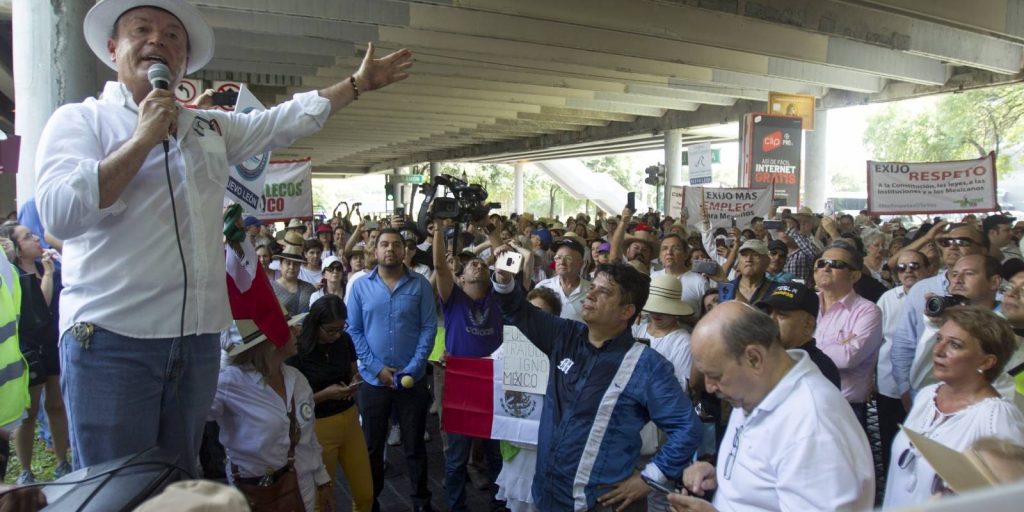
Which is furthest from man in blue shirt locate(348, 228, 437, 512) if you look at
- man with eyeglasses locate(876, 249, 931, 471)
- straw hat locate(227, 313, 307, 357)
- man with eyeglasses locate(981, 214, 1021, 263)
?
man with eyeglasses locate(981, 214, 1021, 263)

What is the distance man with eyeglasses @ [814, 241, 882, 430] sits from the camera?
189 inches

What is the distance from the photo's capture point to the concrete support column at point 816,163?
20562mm

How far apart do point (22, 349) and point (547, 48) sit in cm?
1012

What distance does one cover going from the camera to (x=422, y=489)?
5.05 m

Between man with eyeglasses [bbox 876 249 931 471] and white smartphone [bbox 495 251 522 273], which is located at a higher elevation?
white smartphone [bbox 495 251 522 273]

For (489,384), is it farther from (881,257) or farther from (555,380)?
(881,257)

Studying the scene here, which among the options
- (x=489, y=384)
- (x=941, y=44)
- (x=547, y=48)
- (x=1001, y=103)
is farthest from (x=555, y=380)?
(x=1001, y=103)

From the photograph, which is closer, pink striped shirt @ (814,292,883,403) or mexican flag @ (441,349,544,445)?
mexican flag @ (441,349,544,445)

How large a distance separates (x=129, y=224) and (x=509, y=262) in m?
1.91

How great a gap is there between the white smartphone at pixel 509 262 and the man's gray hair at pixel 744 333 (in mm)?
1319

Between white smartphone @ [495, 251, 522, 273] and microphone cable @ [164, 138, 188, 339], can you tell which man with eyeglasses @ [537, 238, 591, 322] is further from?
microphone cable @ [164, 138, 188, 339]

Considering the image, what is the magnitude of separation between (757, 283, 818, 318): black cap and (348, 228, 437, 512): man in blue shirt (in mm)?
2391

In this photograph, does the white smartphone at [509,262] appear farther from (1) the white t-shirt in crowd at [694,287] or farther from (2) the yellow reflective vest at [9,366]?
(1) the white t-shirt in crowd at [694,287]

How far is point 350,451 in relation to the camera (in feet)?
14.4
